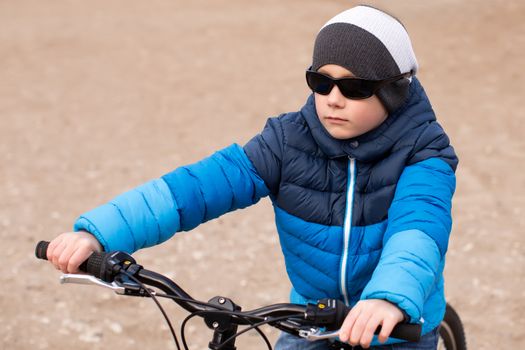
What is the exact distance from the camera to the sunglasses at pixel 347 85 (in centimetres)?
280

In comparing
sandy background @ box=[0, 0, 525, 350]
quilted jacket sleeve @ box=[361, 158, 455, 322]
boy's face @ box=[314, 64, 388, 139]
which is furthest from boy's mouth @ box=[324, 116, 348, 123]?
sandy background @ box=[0, 0, 525, 350]

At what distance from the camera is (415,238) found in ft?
8.57

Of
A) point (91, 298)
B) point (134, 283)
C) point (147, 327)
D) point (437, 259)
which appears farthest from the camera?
point (91, 298)

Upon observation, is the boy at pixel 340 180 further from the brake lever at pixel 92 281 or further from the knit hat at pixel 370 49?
the brake lever at pixel 92 281

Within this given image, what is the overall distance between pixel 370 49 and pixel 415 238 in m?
0.64

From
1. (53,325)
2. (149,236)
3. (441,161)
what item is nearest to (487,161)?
(53,325)

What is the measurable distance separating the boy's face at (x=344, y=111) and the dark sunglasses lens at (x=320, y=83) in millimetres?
17

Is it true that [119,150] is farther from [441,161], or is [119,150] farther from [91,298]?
[441,161]

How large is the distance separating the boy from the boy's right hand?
8 cm

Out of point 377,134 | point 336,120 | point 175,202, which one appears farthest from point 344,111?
point 175,202

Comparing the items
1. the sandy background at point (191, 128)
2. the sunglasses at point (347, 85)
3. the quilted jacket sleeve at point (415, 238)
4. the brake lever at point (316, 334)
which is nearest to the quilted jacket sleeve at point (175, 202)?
the sunglasses at point (347, 85)

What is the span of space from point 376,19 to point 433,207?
643 millimetres

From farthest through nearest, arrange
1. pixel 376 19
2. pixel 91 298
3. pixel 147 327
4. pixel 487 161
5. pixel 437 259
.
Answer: pixel 487 161
pixel 91 298
pixel 147 327
pixel 376 19
pixel 437 259

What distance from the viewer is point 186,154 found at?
759 cm
